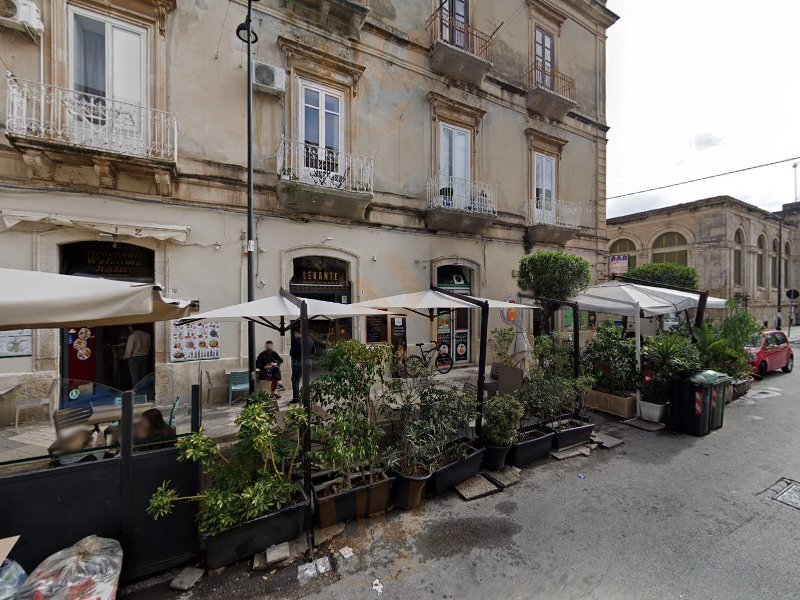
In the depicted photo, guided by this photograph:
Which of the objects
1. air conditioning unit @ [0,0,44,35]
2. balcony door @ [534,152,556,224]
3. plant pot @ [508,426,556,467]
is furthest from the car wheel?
air conditioning unit @ [0,0,44,35]

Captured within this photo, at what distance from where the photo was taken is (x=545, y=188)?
532 inches

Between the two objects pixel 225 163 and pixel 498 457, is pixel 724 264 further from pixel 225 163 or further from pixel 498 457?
pixel 225 163

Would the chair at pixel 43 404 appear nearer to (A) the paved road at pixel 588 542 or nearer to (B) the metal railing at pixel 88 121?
(A) the paved road at pixel 588 542

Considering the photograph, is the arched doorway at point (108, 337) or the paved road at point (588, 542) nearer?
the paved road at point (588, 542)

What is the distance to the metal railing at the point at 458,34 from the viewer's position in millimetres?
10641

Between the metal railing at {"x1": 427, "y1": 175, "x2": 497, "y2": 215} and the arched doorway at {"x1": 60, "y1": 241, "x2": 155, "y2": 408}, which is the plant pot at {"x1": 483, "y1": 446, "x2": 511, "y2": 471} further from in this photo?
the metal railing at {"x1": 427, "y1": 175, "x2": 497, "y2": 215}

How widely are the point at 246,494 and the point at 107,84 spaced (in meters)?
8.74

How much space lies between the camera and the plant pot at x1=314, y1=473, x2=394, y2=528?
11.9ft

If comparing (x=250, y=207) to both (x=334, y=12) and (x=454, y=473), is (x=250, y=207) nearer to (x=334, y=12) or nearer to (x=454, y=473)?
(x=334, y=12)

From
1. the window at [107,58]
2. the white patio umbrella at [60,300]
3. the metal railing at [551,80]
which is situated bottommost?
the white patio umbrella at [60,300]

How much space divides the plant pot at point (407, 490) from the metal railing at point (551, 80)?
46.2ft

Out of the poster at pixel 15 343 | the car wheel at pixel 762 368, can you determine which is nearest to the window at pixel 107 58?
the poster at pixel 15 343

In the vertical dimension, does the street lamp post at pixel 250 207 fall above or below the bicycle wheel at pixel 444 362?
above

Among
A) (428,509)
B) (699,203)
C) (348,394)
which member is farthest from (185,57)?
(699,203)
